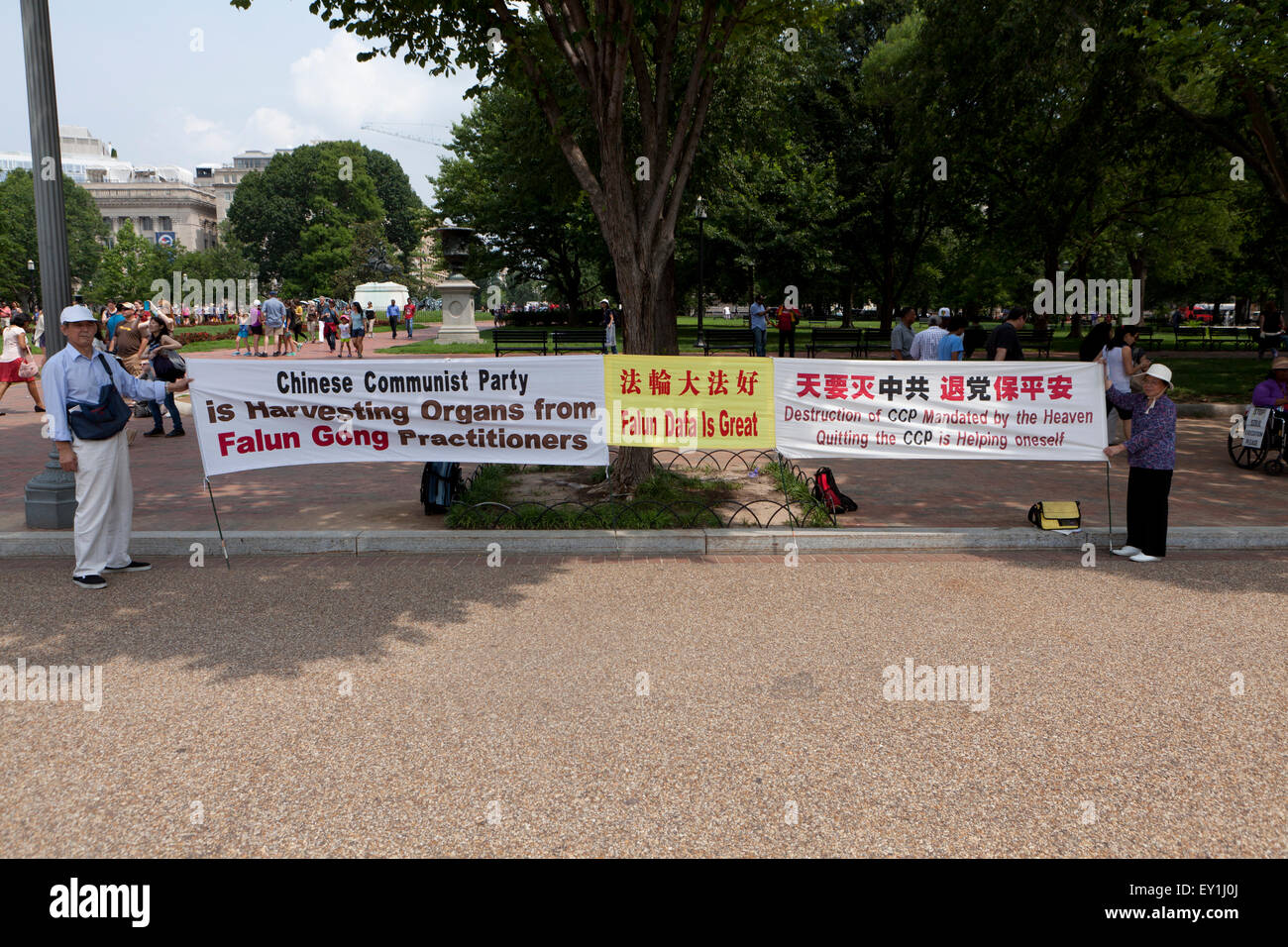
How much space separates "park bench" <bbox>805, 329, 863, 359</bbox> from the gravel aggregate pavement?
18.2m

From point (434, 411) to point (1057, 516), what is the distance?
19.4ft

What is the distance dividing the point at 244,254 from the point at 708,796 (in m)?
106

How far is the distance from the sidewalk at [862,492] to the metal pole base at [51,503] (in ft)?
0.62

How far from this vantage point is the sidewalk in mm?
8883

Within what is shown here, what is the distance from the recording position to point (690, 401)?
28.2ft

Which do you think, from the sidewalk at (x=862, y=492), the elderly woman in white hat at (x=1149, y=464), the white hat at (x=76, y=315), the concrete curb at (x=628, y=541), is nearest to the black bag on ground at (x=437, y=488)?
the sidewalk at (x=862, y=492)

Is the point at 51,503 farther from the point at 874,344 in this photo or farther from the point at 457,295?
the point at 457,295

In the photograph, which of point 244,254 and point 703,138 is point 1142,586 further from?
point 244,254

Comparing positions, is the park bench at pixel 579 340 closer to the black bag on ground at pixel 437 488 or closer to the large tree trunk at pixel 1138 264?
the black bag on ground at pixel 437 488

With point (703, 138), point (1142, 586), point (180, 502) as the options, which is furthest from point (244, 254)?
point (1142, 586)

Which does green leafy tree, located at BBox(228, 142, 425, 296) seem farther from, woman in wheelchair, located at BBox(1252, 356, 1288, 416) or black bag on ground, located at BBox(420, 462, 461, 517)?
woman in wheelchair, located at BBox(1252, 356, 1288, 416)

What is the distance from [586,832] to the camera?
11.9 ft

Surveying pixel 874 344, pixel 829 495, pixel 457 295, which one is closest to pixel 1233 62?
pixel 829 495

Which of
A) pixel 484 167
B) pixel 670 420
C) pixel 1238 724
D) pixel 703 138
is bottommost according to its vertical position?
pixel 1238 724
